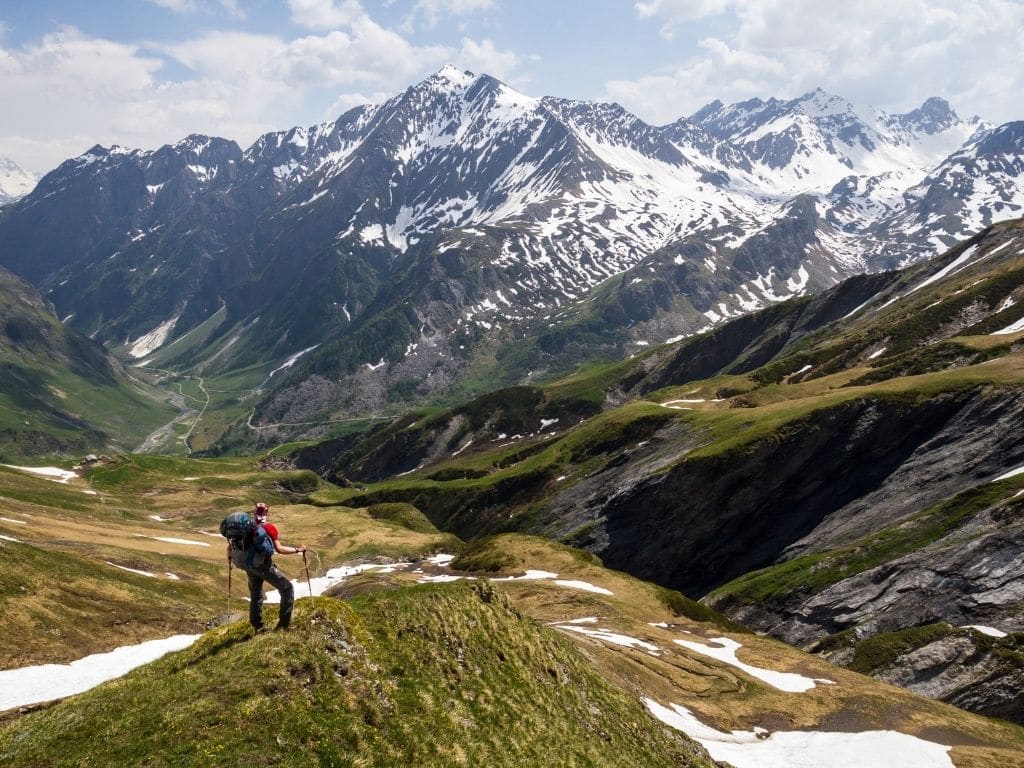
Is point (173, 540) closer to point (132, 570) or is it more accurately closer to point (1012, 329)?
point (132, 570)

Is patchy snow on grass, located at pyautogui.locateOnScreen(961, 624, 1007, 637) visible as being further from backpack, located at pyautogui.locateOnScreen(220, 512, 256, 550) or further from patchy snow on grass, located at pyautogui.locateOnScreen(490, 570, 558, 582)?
backpack, located at pyautogui.locateOnScreen(220, 512, 256, 550)

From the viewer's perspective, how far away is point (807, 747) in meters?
42.8

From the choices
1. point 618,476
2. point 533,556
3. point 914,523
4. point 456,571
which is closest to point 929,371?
point 914,523

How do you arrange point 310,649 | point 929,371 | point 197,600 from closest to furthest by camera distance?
point 310,649
point 197,600
point 929,371

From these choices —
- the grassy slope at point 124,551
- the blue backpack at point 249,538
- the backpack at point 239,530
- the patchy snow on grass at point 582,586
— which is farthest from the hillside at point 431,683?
the backpack at point 239,530

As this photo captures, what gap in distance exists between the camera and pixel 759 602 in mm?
101375

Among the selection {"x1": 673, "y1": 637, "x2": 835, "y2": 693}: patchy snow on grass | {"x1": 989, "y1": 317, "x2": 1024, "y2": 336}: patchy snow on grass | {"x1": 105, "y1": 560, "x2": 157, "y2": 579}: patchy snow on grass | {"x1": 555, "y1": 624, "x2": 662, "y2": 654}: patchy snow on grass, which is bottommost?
{"x1": 673, "y1": 637, "x2": 835, "y2": 693}: patchy snow on grass

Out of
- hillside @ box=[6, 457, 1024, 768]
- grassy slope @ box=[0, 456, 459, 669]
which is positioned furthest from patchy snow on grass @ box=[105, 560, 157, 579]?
grassy slope @ box=[0, 456, 459, 669]

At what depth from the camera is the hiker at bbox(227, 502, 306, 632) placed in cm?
2205

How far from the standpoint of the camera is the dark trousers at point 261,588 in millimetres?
21964

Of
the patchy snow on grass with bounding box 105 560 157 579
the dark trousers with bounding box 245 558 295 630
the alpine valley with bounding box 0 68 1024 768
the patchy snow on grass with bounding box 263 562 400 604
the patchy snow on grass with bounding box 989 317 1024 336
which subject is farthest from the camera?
the patchy snow on grass with bounding box 989 317 1024 336

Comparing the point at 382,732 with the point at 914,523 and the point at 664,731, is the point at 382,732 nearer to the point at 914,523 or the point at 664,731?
the point at 664,731

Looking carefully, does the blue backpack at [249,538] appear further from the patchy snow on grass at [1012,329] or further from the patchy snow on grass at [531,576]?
the patchy snow on grass at [1012,329]

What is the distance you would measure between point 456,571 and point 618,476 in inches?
2517
